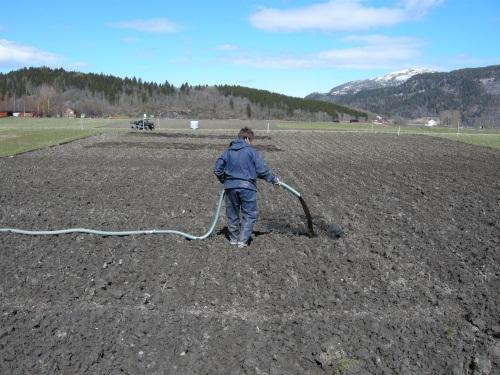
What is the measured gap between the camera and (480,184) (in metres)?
18.2

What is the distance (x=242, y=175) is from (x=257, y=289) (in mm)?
2236

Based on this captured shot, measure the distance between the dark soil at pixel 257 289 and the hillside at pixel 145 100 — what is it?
13522 centimetres

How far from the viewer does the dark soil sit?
5.27 m

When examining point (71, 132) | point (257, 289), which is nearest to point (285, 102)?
point (71, 132)

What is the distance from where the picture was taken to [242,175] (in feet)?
28.4

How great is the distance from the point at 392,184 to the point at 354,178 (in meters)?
1.79

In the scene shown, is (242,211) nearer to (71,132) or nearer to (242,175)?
(242,175)

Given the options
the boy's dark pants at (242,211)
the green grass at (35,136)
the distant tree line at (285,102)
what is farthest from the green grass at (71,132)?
the distant tree line at (285,102)

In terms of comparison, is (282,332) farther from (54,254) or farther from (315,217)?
(315,217)

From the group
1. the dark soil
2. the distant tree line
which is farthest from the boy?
the distant tree line

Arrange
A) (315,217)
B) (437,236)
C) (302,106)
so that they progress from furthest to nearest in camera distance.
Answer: (302,106), (315,217), (437,236)

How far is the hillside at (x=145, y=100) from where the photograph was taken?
15400 cm

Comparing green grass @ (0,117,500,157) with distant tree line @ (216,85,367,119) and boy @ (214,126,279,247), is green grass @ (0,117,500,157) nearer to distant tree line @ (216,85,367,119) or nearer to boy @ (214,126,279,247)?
boy @ (214,126,279,247)

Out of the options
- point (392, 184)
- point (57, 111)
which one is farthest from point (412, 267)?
point (57, 111)
